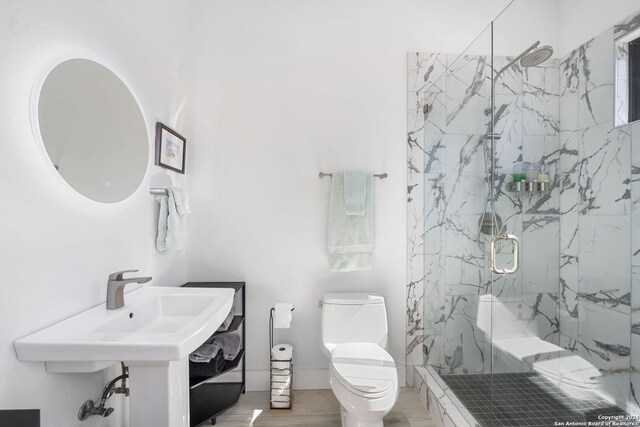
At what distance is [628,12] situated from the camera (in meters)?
1.12

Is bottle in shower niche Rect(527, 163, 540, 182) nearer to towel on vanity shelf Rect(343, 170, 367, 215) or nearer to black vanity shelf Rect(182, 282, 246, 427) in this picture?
towel on vanity shelf Rect(343, 170, 367, 215)

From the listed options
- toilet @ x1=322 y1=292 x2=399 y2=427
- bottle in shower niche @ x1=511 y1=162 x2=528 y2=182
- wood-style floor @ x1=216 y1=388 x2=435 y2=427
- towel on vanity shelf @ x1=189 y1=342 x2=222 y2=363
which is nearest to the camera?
toilet @ x1=322 y1=292 x2=399 y2=427

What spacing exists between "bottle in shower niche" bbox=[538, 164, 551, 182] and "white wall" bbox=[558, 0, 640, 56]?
0.54 meters

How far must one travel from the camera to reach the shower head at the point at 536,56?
4.47 ft

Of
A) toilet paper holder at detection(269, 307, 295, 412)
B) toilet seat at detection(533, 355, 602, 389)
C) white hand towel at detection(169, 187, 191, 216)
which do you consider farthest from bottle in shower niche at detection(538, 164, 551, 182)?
white hand towel at detection(169, 187, 191, 216)

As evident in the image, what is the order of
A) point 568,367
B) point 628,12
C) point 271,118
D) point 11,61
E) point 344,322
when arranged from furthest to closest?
point 271,118, point 344,322, point 568,367, point 628,12, point 11,61

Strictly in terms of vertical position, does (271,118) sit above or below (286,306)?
above

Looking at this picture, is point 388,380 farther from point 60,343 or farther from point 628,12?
point 628,12

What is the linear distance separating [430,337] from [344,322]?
2.25 feet

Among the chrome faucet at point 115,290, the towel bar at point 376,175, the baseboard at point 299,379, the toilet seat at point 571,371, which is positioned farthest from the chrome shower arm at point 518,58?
the baseboard at point 299,379

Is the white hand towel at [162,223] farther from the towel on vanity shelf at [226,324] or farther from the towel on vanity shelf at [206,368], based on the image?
the towel on vanity shelf at [206,368]

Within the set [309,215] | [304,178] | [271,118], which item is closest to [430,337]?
[309,215]

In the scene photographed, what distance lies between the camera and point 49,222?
88 cm

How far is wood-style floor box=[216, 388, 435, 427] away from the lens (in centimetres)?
162
